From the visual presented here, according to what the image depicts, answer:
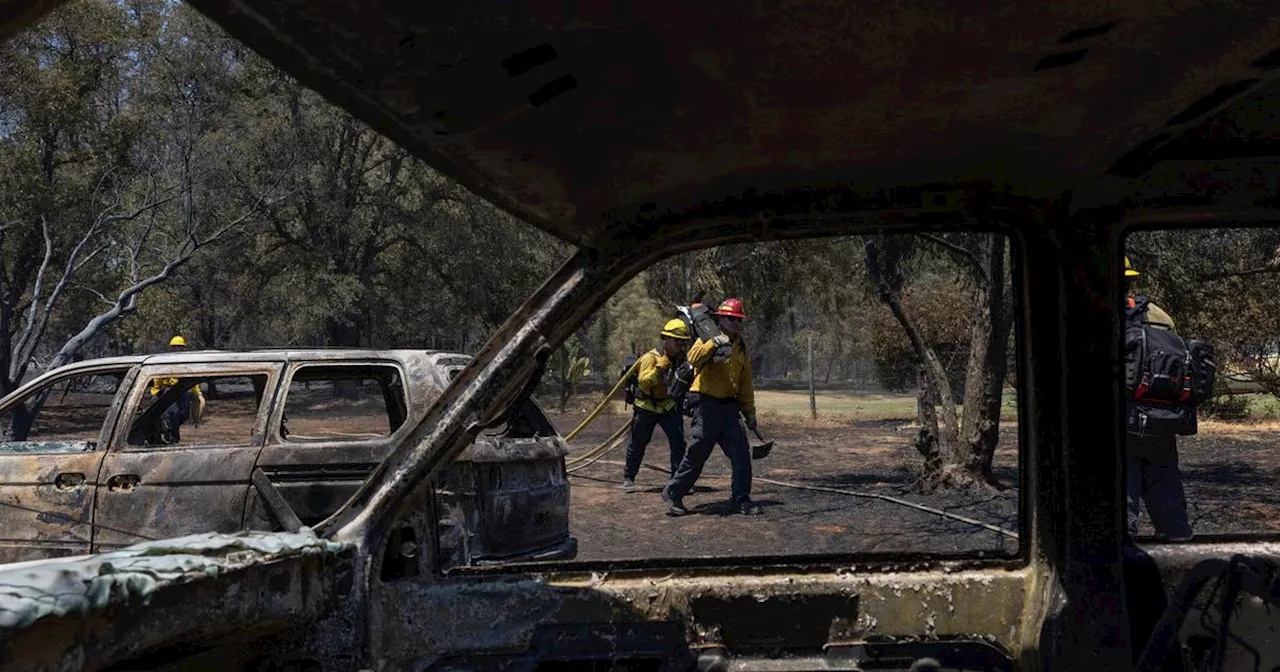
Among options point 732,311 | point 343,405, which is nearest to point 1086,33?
point 732,311

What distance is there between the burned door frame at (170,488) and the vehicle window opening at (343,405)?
37cm

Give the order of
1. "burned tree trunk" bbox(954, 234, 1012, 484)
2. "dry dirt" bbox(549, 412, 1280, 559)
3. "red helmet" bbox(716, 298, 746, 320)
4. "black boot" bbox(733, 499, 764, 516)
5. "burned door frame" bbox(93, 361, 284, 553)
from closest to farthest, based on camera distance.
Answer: "burned door frame" bbox(93, 361, 284, 553)
"dry dirt" bbox(549, 412, 1280, 559)
"red helmet" bbox(716, 298, 746, 320)
"burned tree trunk" bbox(954, 234, 1012, 484)
"black boot" bbox(733, 499, 764, 516)

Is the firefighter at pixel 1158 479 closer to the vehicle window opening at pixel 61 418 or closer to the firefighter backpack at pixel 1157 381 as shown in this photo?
the firefighter backpack at pixel 1157 381

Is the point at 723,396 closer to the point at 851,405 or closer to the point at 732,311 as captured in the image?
the point at 732,311

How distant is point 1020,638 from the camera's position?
2297 mm

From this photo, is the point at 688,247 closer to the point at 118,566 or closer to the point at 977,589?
the point at 977,589

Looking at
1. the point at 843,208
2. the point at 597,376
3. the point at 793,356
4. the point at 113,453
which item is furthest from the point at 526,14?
the point at 793,356

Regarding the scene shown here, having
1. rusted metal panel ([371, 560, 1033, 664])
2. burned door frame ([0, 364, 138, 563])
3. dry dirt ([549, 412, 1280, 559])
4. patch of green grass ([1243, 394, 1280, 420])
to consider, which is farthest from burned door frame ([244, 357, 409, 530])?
patch of green grass ([1243, 394, 1280, 420])

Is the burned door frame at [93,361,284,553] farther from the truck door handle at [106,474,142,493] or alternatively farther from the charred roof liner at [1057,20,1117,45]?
the charred roof liner at [1057,20,1117,45]

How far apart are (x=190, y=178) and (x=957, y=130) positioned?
24454 mm

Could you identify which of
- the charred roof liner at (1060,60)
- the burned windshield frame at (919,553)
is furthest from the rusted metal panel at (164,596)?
the charred roof liner at (1060,60)

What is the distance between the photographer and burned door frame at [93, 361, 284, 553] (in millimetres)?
5754

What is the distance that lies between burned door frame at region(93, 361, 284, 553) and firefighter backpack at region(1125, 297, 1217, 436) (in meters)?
4.91

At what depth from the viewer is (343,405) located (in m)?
27.5
